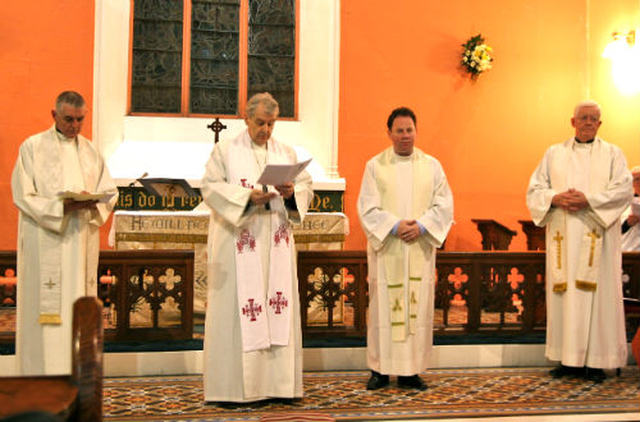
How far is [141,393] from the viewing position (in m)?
5.38

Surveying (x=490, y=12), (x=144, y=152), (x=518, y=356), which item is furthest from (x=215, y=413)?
(x=490, y=12)

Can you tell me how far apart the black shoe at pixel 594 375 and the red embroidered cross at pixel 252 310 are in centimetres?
262

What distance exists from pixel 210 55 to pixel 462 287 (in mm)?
5546

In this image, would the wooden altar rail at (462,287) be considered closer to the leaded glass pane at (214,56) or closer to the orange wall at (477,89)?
the orange wall at (477,89)

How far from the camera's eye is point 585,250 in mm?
5930

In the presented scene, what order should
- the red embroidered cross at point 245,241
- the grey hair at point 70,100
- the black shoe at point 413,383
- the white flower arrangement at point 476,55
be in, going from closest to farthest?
the grey hair at point 70,100 → the red embroidered cross at point 245,241 → the black shoe at point 413,383 → the white flower arrangement at point 476,55

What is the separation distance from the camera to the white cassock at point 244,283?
16.6ft

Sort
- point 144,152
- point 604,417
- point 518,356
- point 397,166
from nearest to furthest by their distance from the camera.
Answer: point 604,417 < point 397,166 < point 518,356 < point 144,152

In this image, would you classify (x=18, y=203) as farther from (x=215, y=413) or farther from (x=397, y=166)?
(x=397, y=166)

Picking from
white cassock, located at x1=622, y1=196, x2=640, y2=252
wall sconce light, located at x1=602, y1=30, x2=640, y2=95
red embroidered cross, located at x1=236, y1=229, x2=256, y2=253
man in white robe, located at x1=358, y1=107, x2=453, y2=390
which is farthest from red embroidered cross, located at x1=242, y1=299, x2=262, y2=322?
wall sconce light, located at x1=602, y1=30, x2=640, y2=95

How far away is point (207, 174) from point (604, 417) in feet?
9.56

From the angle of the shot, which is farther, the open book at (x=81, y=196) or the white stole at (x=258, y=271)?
the white stole at (x=258, y=271)

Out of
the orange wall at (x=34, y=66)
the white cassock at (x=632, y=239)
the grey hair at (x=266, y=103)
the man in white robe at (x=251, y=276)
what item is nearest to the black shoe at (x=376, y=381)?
the man in white robe at (x=251, y=276)

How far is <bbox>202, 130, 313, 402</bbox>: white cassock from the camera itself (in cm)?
505
